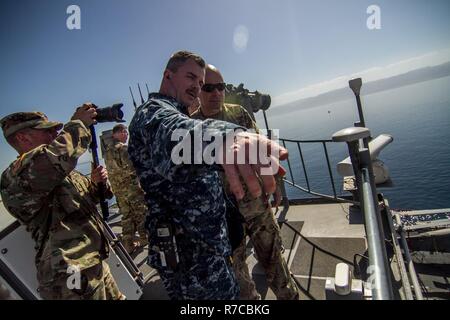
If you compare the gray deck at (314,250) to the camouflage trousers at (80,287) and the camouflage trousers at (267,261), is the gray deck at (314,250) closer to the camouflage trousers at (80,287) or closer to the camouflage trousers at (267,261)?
the camouflage trousers at (267,261)

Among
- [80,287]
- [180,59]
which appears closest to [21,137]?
[80,287]

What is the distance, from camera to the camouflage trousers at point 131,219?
5.91 m

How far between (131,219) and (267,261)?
14.1ft

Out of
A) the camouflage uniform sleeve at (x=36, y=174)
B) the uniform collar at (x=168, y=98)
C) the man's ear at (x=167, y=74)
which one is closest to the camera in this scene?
the uniform collar at (x=168, y=98)

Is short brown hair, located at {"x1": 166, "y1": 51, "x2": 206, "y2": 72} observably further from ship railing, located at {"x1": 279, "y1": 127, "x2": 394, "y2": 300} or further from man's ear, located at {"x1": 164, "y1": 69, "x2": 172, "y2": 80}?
ship railing, located at {"x1": 279, "y1": 127, "x2": 394, "y2": 300}

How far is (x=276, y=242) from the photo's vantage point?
119 inches

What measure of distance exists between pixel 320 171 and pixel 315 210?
87.2 meters

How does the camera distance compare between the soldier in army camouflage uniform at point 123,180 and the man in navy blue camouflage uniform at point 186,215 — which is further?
the soldier in army camouflage uniform at point 123,180

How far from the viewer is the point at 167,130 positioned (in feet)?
3.79

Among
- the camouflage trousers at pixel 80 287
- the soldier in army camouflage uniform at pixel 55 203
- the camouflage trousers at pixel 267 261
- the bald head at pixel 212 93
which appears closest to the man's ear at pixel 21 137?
the soldier in army camouflage uniform at pixel 55 203
